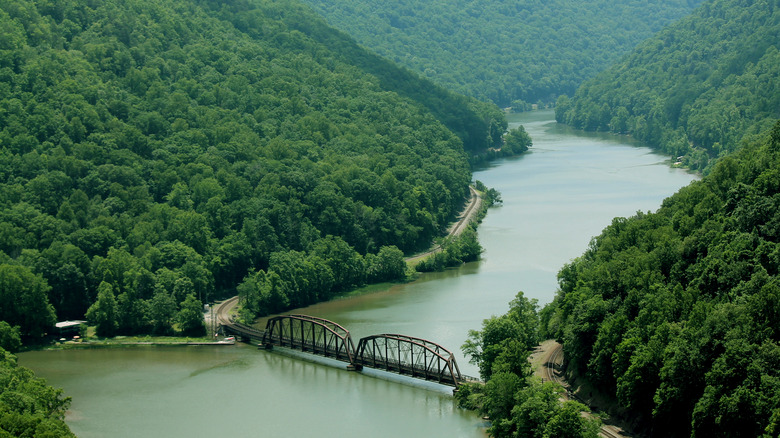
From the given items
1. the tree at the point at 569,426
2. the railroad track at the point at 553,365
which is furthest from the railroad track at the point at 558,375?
the tree at the point at 569,426

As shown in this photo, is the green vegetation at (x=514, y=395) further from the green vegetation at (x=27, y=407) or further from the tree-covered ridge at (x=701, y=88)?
the tree-covered ridge at (x=701, y=88)

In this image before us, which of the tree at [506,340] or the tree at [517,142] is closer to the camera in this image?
the tree at [506,340]

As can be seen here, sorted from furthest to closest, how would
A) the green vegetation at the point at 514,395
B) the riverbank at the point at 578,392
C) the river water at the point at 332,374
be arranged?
the river water at the point at 332,374
the riverbank at the point at 578,392
the green vegetation at the point at 514,395

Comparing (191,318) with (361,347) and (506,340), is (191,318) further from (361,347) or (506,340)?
(506,340)

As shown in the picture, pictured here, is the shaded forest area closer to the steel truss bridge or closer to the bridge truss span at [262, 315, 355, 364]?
the steel truss bridge

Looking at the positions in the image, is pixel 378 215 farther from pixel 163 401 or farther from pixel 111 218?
pixel 163 401

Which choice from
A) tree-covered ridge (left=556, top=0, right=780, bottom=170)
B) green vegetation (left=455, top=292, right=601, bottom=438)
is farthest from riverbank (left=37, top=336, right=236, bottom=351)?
tree-covered ridge (left=556, top=0, right=780, bottom=170)

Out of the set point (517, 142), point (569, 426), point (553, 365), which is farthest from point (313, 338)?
point (517, 142)

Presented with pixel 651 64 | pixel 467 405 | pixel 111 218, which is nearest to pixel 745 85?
pixel 651 64
